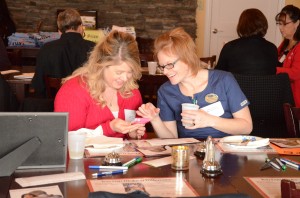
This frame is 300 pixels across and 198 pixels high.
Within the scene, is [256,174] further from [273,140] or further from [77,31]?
[77,31]

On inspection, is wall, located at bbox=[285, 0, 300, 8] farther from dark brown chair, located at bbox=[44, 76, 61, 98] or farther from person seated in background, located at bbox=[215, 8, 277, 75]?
dark brown chair, located at bbox=[44, 76, 61, 98]

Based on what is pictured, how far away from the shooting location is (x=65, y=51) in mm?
4605

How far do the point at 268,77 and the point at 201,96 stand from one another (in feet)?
3.20

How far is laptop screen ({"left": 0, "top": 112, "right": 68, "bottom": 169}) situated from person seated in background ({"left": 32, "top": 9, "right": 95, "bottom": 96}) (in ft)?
8.35

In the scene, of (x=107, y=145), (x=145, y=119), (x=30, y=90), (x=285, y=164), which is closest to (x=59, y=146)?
(x=107, y=145)

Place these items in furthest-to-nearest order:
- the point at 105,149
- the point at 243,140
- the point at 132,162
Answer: the point at 243,140, the point at 105,149, the point at 132,162

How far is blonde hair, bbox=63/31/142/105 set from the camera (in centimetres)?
271

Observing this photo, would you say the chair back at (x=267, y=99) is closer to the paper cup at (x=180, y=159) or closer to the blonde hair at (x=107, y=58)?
the blonde hair at (x=107, y=58)

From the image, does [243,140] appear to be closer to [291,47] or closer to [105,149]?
[105,149]

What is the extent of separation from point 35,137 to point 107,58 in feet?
2.86

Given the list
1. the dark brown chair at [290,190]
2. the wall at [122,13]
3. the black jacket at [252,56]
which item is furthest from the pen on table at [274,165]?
the wall at [122,13]

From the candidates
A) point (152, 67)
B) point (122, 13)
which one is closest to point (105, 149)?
point (152, 67)

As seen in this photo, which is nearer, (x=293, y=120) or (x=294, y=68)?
(x=293, y=120)

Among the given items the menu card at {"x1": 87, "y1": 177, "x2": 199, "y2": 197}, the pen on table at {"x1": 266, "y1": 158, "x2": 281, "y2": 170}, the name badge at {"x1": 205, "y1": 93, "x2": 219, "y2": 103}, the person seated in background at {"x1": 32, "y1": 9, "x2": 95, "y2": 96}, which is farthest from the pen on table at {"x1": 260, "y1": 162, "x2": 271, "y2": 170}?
the person seated in background at {"x1": 32, "y1": 9, "x2": 95, "y2": 96}
